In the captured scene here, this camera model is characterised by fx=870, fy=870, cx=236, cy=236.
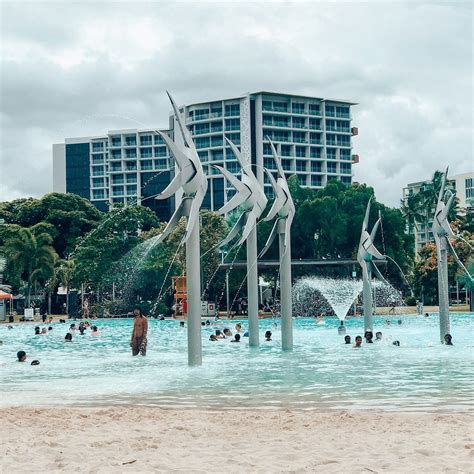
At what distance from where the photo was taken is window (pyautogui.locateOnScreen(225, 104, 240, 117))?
11550cm

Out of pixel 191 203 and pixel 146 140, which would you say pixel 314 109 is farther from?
pixel 191 203

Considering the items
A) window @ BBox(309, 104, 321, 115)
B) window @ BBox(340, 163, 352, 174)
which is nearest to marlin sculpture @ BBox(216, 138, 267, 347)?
window @ BBox(309, 104, 321, 115)

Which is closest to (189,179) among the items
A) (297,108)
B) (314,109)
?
(297,108)

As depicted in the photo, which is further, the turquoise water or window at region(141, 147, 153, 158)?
window at region(141, 147, 153, 158)

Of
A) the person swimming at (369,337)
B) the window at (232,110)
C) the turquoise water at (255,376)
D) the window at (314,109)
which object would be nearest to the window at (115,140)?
the window at (232,110)

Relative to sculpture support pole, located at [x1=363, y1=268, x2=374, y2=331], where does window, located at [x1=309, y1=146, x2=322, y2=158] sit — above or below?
above

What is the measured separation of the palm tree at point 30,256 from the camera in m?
71.1

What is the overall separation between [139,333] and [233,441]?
48.9ft

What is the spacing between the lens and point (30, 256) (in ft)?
235

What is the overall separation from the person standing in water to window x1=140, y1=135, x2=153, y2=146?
99349 millimetres

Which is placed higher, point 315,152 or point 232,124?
point 232,124

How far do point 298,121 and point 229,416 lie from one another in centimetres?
10691

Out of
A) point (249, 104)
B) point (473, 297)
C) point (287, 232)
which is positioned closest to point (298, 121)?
point (249, 104)

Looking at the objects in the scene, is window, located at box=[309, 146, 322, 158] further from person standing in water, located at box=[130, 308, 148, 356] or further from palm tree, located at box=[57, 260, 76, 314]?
person standing in water, located at box=[130, 308, 148, 356]
